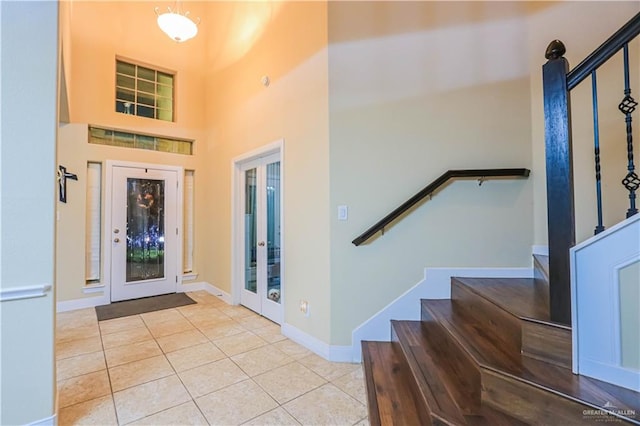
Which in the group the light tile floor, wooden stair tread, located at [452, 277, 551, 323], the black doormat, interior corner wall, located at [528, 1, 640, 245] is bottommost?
the light tile floor

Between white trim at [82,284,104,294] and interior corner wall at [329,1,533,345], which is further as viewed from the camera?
white trim at [82,284,104,294]

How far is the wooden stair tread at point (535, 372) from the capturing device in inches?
44.8

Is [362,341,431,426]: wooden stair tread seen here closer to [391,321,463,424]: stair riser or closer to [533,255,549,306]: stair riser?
[391,321,463,424]: stair riser

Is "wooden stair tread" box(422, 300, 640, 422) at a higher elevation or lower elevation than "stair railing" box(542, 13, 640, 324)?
lower

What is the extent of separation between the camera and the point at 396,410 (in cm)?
163

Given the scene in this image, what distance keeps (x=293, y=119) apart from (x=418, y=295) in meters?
2.08

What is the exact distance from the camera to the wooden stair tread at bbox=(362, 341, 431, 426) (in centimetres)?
157

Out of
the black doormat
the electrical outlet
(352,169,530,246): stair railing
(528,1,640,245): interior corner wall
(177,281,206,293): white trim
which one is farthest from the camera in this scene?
(177,281,206,293): white trim

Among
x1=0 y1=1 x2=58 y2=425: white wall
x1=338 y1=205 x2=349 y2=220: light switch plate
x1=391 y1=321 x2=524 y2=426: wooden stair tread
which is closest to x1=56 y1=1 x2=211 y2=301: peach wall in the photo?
x1=0 y1=1 x2=58 y2=425: white wall

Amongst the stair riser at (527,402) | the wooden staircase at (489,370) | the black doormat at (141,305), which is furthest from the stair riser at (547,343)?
the black doormat at (141,305)

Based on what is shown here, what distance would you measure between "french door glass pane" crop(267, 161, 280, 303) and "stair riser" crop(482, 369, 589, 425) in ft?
7.85

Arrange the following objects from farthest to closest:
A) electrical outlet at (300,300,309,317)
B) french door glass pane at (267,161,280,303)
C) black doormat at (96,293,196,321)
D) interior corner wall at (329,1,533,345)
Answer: black doormat at (96,293,196,321) → french door glass pane at (267,161,280,303) → electrical outlet at (300,300,309,317) → interior corner wall at (329,1,533,345)

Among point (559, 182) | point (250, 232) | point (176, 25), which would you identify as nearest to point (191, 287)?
point (250, 232)

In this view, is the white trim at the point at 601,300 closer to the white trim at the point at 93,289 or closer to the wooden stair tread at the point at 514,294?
the wooden stair tread at the point at 514,294
